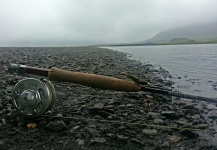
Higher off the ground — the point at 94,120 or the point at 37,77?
the point at 37,77

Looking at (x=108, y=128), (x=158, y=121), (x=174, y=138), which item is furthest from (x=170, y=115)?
(x=108, y=128)

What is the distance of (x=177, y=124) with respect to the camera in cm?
516

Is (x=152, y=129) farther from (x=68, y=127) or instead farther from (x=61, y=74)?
(x=61, y=74)

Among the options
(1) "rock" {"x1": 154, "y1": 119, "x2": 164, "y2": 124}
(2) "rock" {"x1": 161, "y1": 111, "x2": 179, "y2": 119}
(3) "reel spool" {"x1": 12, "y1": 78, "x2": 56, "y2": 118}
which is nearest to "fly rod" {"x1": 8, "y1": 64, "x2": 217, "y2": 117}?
(3) "reel spool" {"x1": 12, "y1": 78, "x2": 56, "y2": 118}

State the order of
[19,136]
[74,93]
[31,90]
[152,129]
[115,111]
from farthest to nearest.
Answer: [74,93]
[115,111]
[152,129]
[31,90]
[19,136]

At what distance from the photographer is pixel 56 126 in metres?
4.49

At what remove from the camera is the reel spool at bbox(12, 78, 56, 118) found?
4398 millimetres

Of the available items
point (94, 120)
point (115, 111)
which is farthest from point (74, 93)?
point (94, 120)

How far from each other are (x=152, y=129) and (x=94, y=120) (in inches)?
41.7

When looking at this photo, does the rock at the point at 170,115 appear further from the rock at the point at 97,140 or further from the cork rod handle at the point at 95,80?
the rock at the point at 97,140

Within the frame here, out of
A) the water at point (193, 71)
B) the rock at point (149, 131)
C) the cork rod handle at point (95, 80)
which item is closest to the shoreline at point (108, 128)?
the rock at point (149, 131)

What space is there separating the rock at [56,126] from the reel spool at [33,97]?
0.81ft

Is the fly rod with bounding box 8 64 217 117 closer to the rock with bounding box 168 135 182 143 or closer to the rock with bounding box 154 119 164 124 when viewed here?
the rock with bounding box 168 135 182 143

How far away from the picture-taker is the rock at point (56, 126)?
4426 mm
